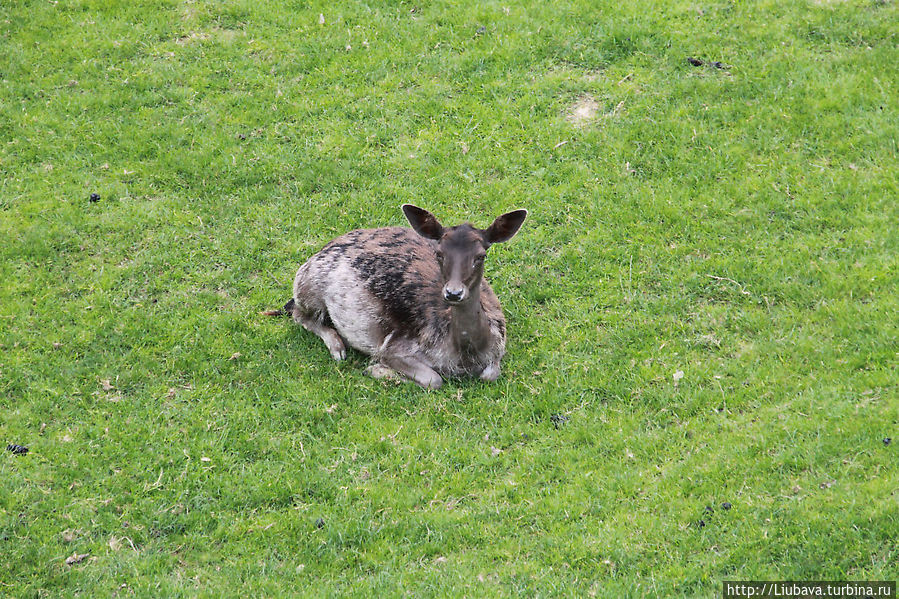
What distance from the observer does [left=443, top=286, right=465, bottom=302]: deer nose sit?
30.6 ft

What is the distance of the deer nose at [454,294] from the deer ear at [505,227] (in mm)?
791

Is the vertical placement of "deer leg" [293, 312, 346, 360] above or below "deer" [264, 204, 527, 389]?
below

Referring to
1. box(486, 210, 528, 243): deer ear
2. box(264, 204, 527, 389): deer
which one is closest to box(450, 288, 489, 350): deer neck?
box(264, 204, 527, 389): deer

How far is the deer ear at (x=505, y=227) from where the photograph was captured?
32.1 feet

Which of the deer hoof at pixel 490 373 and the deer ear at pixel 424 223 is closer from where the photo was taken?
the deer ear at pixel 424 223

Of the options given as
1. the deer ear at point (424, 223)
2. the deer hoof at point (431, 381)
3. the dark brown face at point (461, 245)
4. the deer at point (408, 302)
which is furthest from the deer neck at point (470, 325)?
the deer ear at point (424, 223)

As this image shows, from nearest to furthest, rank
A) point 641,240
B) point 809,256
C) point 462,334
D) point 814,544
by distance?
point 814,544, point 462,334, point 809,256, point 641,240

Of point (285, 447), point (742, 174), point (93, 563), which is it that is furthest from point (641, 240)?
point (93, 563)

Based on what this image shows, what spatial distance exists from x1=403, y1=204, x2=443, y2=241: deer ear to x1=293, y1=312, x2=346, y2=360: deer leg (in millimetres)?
1641

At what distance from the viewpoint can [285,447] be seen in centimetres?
940

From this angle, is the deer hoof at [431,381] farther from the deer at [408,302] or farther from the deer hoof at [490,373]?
the deer hoof at [490,373]

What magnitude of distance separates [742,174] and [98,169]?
26.5ft

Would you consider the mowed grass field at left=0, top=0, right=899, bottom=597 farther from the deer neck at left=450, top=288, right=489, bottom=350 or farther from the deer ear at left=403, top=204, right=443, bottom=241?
the deer ear at left=403, top=204, right=443, bottom=241

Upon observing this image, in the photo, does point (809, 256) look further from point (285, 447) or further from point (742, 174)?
point (285, 447)
